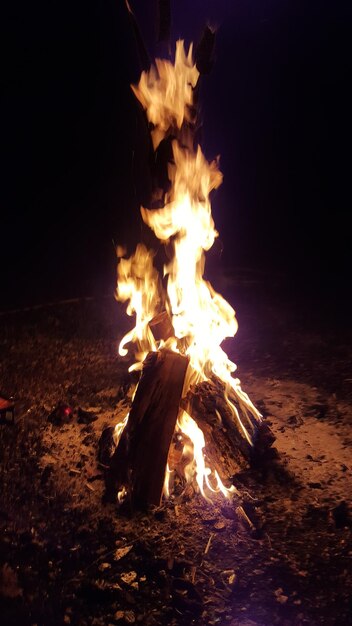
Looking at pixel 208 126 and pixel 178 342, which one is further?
pixel 208 126

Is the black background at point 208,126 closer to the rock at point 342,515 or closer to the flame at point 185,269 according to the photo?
the flame at point 185,269

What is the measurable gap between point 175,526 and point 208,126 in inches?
392

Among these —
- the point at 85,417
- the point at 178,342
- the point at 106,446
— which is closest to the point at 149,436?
the point at 106,446

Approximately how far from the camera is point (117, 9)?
33.9 ft

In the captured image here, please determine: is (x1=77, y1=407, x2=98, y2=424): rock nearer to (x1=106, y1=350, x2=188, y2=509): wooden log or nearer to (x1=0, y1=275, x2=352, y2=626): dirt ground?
(x1=0, y1=275, x2=352, y2=626): dirt ground

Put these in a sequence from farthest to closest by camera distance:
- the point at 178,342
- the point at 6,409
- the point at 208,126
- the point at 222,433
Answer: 1. the point at 208,126
2. the point at 6,409
3. the point at 178,342
4. the point at 222,433

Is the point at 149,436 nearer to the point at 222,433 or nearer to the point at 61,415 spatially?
the point at 222,433

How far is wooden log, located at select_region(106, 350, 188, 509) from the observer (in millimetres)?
3238

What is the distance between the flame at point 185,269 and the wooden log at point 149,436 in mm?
169

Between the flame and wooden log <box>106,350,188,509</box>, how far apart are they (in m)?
0.17

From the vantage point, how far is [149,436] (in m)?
3.32

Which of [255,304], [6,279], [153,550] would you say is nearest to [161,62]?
[153,550]

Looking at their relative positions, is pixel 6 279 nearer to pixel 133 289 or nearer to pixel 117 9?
pixel 133 289

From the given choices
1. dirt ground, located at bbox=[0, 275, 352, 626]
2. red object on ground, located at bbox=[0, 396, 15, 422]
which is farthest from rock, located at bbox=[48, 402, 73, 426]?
red object on ground, located at bbox=[0, 396, 15, 422]
